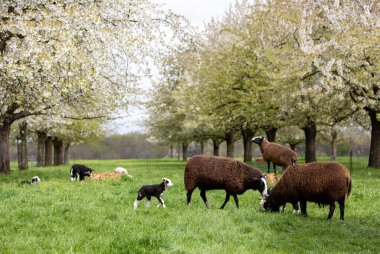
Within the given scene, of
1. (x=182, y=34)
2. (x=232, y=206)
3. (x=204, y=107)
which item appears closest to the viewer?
(x=232, y=206)

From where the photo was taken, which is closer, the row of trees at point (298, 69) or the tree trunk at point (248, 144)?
the row of trees at point (298, 69)

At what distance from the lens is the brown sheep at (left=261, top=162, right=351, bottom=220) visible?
12078 mm

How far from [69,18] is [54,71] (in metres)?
2.32

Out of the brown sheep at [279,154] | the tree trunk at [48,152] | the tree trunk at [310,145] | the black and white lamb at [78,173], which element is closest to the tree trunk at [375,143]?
the tree trunk at [310,145]

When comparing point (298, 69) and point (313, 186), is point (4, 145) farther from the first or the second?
point (313, 186)

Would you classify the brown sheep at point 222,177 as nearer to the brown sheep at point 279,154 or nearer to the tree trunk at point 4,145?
the brown sheep at point 279,154

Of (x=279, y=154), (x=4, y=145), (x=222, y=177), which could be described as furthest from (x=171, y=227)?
(x=4, y=145)

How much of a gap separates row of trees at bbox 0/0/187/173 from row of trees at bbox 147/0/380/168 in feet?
10.4

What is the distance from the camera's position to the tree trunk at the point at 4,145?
2411cm

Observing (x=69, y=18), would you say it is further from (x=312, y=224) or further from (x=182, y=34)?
(x=312, y=224)

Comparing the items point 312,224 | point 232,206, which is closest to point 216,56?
point 232,206

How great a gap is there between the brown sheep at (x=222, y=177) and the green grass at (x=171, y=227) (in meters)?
0.63

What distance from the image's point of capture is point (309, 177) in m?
12.5

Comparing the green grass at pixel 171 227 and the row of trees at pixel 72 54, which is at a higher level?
the row of trees at pixel 72 54
